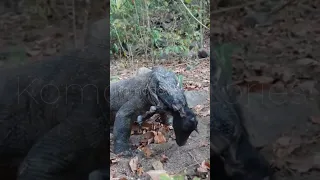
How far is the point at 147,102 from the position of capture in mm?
1259

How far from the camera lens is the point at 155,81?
4.06ft

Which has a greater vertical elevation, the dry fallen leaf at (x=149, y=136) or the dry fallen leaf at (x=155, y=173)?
the dry fallen leaf at (x=149, y=136)

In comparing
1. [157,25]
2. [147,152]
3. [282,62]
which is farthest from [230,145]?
[157,25]

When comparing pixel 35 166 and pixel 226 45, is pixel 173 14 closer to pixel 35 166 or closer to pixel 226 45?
pixel 226 45

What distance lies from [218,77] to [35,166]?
506mm

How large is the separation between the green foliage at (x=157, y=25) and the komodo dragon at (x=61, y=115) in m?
0.28

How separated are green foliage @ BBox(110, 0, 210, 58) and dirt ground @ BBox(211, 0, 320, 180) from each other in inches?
10.5

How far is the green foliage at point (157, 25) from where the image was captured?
121cm

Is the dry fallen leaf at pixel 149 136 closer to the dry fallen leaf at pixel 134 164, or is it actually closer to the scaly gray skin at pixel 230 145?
the dry fallen leaf at pixel 134 164

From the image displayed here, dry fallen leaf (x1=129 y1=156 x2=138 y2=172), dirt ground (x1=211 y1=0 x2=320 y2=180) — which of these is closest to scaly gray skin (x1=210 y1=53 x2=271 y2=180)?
dirt ground (x1=211 y1=0 x2=320 y2=180)

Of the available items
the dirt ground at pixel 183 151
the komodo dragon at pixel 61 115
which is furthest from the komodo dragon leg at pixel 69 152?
the dirt ground at pixel 183 151

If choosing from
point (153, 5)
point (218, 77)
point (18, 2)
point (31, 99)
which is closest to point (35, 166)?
point (31, 99)

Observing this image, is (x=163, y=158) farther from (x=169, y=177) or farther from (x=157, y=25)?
(x=157, y=25)

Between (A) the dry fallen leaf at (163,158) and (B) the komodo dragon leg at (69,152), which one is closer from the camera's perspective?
(B) the komodo dragon leg at (69,152)
